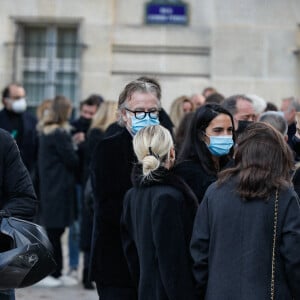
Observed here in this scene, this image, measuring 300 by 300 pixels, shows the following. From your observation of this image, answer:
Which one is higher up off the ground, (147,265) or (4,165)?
(4,165)

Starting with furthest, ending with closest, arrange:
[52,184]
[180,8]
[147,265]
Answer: [180,8] → [52,184] → [147,265]

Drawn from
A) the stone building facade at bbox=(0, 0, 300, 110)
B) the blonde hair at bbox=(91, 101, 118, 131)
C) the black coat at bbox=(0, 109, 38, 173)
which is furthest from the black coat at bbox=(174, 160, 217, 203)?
the stone building facade at bbox=(0, 0, 300, 110)

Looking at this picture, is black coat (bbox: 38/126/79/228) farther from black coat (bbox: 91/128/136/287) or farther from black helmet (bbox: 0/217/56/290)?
black helmet (bbox: 0/217/56/290)

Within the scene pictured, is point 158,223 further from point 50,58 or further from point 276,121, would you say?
point 50,58

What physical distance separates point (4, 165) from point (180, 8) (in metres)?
8.43

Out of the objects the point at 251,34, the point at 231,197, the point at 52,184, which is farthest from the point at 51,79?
the point at 231,197

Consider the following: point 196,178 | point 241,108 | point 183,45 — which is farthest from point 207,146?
point 183,45

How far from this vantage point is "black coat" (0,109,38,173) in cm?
1005

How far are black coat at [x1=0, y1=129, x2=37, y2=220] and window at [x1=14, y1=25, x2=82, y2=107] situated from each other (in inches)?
335

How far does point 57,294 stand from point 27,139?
1880mm

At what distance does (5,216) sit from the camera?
4.80m

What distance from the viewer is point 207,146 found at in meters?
5.62

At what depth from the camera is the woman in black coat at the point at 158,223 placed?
182 inches

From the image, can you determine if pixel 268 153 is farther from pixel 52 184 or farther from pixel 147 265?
pixel 52 184
